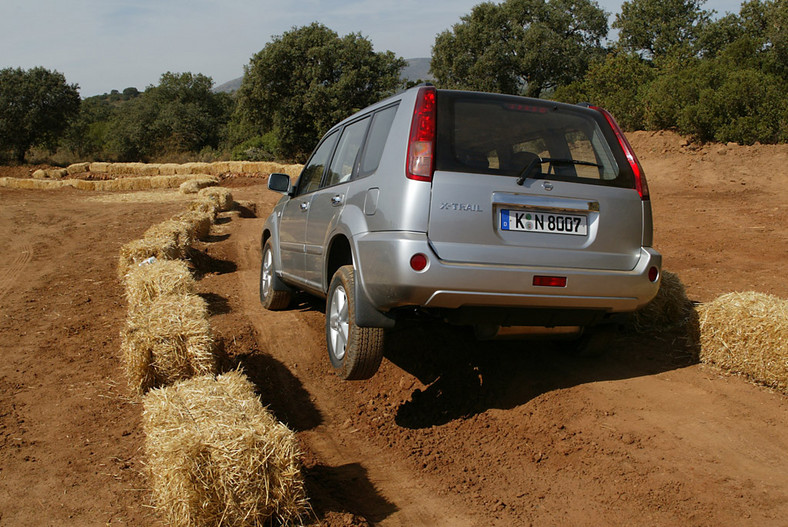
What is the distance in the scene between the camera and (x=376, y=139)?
4820 millimetres

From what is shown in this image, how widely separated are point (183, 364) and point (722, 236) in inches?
389

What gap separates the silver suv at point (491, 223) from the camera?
4.02 meters

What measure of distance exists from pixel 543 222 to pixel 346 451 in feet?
6.74

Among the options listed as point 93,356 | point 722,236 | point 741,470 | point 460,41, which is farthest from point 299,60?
point 741,470

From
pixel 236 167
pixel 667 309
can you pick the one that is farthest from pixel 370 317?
pixel 236 167

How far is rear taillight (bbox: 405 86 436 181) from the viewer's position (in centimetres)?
406

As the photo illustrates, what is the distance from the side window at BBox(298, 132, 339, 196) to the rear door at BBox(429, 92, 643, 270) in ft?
6.89


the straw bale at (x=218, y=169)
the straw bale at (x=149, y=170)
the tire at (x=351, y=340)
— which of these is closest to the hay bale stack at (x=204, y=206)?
the tire at (x=351, y=340)

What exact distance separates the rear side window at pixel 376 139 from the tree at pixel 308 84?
40.0 metres

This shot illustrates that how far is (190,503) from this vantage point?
9.95ft

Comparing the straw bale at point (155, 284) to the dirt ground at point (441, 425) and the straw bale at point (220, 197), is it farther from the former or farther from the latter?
the straw bale at point (220, 197)

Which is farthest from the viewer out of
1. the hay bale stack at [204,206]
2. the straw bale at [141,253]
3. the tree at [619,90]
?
the tree at [619,90]

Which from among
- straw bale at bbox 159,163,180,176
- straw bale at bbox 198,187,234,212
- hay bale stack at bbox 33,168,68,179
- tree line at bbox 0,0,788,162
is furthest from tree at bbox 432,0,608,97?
straw bale at bbox 198,187,234,212

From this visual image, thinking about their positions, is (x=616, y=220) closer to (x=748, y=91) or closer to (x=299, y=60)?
(x=748, y=91)
